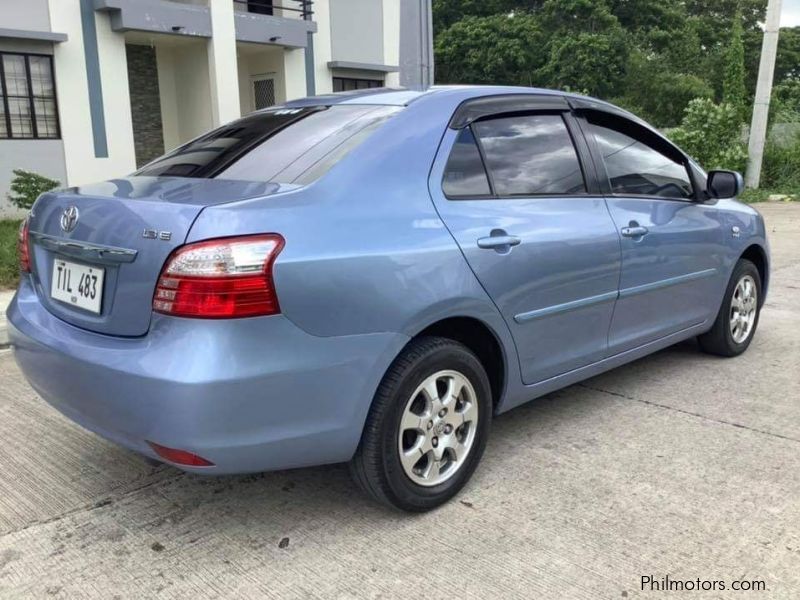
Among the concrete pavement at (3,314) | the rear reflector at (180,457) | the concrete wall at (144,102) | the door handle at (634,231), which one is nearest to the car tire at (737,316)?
the door handle at (634,231)

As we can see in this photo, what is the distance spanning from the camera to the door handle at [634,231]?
Result: 3.54 meters

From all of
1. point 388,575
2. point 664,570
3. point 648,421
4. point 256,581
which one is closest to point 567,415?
point 648,421

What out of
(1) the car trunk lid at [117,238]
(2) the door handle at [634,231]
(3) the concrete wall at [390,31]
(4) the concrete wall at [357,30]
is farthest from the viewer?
(3) the concrete wall at [390,31]

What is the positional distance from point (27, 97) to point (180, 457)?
39.2ft

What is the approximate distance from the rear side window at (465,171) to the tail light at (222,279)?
890mm

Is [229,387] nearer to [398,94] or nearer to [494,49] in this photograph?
[398,94]

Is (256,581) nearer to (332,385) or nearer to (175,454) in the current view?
(175,454)

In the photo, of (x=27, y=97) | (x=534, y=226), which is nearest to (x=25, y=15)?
(x=27, y=97)

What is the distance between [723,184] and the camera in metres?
4.19

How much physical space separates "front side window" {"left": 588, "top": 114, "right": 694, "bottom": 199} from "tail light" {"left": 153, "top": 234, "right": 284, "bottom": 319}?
2.05 meters

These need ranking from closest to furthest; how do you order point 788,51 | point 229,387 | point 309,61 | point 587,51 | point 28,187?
point 229,387 → point 28,187 → point 309,61 → point 587,51 → point 788,51

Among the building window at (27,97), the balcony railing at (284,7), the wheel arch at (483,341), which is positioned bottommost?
the wheel arch at (483,341)

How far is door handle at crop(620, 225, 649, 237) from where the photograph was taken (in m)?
3.54

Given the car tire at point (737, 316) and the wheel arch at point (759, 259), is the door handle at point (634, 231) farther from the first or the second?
the wheel arch at point (759, 259)
